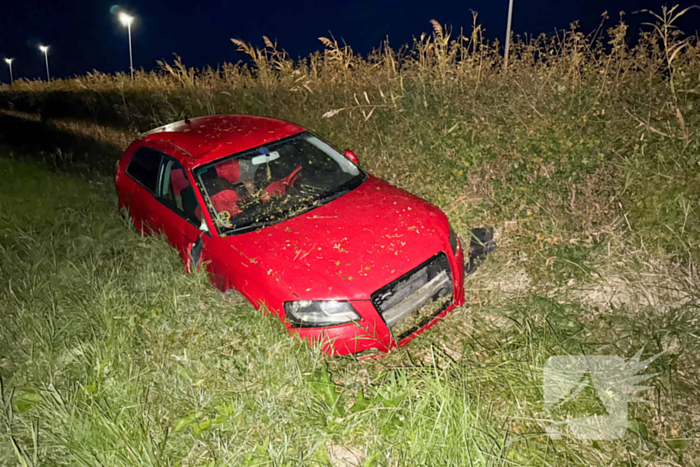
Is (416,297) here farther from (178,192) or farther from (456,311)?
(178,192)

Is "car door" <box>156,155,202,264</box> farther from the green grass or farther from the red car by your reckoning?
the green grass

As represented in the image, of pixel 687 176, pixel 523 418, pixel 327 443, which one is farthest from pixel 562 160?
pixel 327 443

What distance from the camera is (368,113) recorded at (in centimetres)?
653

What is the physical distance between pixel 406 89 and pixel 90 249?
170 inches

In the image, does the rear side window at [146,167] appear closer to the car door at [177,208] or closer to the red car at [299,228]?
the red car at [299,228]

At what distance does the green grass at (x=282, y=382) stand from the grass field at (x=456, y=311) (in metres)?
0.01

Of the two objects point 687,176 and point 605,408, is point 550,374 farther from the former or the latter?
point 687,176

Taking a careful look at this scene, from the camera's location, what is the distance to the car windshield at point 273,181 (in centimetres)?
391

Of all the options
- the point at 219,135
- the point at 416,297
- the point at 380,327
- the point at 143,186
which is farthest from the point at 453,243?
the point at 143,186

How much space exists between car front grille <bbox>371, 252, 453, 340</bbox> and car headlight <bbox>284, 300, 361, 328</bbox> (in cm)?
20

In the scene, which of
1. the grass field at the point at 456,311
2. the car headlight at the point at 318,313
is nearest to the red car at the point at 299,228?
the car headlight at the point at 318,313

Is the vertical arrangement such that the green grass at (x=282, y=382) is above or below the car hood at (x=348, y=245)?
below

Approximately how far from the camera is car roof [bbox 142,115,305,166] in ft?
14.1

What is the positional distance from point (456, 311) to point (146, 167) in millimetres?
3533
